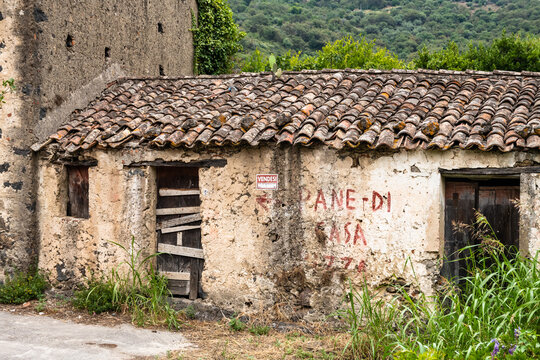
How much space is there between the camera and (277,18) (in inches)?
1575

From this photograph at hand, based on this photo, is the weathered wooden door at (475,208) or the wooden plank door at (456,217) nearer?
the weathered wooden door at (475,208)

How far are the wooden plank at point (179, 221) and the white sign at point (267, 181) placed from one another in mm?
1218

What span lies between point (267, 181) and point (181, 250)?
75.4 inches

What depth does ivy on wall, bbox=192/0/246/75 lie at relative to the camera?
16406 mm

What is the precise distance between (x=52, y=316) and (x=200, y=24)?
35.7 feet

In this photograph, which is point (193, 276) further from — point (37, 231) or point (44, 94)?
point (44, 94)

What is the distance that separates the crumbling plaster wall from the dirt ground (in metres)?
0.35

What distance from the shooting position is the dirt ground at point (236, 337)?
6.43 m

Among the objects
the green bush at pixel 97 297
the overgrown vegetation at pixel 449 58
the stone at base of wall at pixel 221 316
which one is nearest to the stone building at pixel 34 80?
the green bush at pixel 97 297

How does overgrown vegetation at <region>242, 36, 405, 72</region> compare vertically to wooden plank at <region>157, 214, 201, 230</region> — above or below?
above

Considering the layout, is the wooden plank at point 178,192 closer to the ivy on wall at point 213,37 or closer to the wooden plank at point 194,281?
the wooden plank at point 194,281

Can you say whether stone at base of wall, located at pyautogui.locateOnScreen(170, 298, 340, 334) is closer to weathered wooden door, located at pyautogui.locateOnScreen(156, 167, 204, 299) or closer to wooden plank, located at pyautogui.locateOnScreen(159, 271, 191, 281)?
weathered wooden door, located at pyautogui.locateOnScreen(156, 167, 204, 299)

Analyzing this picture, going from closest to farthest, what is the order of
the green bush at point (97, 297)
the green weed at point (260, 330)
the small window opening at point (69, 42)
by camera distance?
the green weed at point (260, 330) < the green bush at point (97, 297) < the small window opening at point (69, 42)

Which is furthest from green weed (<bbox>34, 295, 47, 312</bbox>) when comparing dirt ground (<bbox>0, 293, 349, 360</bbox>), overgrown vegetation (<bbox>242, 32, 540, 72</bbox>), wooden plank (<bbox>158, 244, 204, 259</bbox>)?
overgrown vegetation (<bbox>242, 32, 540, 72</bbox>)
